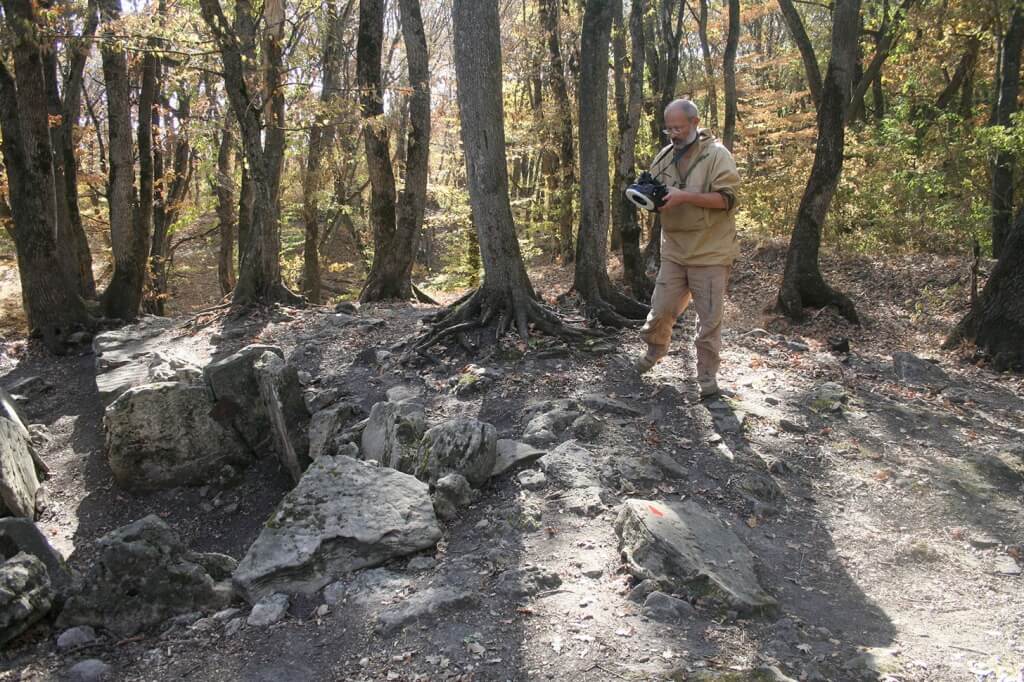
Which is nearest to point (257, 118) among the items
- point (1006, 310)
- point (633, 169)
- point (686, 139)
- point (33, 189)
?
point (33, 189)

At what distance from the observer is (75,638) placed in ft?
11.9

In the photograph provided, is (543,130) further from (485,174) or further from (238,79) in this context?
(485,174)

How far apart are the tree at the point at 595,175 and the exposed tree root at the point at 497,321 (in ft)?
2.37

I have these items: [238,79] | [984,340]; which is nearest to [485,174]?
[238,79]

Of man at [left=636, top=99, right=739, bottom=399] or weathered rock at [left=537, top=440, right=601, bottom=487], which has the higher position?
man at [left=636, top=99, right=739, bottom=399]

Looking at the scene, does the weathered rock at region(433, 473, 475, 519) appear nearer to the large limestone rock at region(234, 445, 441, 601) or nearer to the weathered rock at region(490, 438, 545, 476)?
the large limestone rock at region(234, 445, 441, 601)

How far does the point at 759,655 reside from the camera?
10.1 feet

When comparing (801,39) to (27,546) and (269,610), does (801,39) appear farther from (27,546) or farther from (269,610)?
(27,546)

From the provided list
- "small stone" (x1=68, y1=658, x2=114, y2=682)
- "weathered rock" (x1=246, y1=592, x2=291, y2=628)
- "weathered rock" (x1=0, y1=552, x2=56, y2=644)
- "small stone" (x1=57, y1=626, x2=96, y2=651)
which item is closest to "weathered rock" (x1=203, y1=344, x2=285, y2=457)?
"weathered rock" (x1=0, y1=552, x2=56, y2=644)

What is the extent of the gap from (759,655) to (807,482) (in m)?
2.04

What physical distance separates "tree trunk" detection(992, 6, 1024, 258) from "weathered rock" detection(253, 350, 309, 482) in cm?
1043

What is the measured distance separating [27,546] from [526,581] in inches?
121

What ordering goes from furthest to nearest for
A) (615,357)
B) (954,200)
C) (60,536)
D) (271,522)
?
1. (954,200)
2. (615,357)
3. (60,536)
4. (271,522)

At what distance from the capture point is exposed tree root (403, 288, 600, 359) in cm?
678
